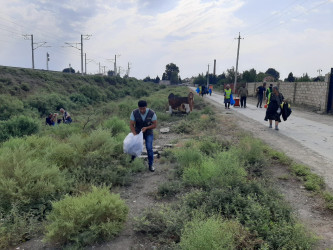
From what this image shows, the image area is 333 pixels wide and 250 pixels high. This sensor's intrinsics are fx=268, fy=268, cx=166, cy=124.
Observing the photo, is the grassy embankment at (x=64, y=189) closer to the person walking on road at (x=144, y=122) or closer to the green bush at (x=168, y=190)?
the person walking on road at (x=144, y=122)

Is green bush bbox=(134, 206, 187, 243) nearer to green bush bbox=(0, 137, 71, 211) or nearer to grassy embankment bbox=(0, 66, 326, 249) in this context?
grassy embankment bbox=(0, 66, 326, 249)

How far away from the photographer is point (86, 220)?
338 cm

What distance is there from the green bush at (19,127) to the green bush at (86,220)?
23.5 ft

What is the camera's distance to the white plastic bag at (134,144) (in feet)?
19.6

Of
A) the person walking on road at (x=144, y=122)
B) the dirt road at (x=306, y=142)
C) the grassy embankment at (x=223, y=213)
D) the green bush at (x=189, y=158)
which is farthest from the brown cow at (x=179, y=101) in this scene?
the grassy embankment at (x=223, y=213)

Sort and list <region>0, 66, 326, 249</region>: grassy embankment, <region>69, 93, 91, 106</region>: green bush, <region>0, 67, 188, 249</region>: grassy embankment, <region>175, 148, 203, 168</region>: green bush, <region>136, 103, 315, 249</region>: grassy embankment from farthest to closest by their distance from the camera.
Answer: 1. <region>69, 93, 91, 106</region>: green bush
2. <region>175, 148, 203, 168</region>: green bush
3. <region>0, 67, 188, 249</region>: grassy embankment
4. <region>0, 66, 326, 249</region>: grassy embankment
5. <region>136, 103, 315, 249</region>: grassy embankment

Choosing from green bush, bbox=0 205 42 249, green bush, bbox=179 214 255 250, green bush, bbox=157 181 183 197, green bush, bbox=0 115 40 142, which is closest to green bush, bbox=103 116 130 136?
green bush, bbox=0 115 40 142

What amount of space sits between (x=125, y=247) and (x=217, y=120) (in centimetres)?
989

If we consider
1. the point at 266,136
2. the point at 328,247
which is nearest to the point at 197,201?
the point at 328,247

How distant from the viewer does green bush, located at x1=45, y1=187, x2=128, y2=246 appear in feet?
10.7

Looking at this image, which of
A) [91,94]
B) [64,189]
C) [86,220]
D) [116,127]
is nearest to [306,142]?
[116,127]

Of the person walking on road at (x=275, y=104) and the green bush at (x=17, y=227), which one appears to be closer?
the green bush at (x=17, y=227)

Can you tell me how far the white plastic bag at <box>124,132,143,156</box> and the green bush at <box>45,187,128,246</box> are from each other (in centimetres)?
226

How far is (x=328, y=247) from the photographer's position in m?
3.02
